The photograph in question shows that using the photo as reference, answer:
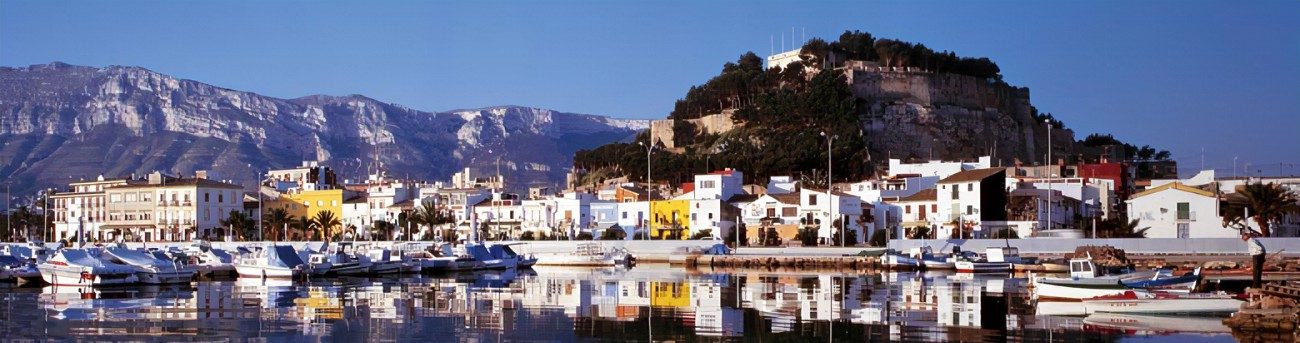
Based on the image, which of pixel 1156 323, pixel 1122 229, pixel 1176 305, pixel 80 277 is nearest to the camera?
pixel 1156 323

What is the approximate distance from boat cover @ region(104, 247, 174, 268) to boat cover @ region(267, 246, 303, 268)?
4.20 meters

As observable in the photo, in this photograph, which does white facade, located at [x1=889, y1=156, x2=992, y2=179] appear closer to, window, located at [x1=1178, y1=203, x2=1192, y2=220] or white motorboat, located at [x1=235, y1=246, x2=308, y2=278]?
window, located at [x1=1178, y1=203, x2=1192, y2=220]

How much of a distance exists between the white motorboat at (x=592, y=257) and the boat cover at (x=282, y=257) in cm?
1562

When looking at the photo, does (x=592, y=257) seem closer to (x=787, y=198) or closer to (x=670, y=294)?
(x=787, y=198)

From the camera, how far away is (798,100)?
4405 inches

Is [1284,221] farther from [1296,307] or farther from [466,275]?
[1296,307]

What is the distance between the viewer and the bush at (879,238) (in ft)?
249

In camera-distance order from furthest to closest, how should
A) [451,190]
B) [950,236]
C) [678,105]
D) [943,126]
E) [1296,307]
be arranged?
1. [678,105]
2. [943,126]
3. [451,190]
4. [950,236]
5. [1296,307]

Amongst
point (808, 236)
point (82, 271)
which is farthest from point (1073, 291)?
point (808, 236)

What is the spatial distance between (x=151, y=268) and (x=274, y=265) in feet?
18.9

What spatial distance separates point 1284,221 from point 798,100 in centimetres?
4235

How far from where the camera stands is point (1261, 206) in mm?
64062

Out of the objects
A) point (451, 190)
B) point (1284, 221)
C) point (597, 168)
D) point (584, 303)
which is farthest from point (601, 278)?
point (597, 168)

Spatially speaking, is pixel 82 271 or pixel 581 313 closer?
pixel 581 313
